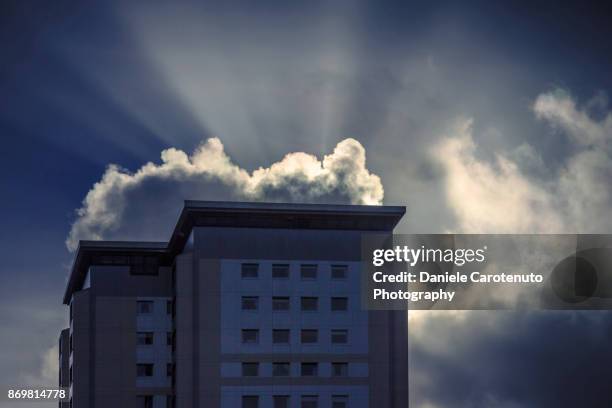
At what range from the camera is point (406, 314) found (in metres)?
98.1

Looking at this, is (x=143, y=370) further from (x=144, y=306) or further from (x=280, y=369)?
(x=280, y=369)

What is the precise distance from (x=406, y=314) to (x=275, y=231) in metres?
13.5

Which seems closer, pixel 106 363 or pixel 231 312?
pixel 231 312

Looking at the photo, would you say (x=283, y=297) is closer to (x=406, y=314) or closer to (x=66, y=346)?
(x=406, y=314)

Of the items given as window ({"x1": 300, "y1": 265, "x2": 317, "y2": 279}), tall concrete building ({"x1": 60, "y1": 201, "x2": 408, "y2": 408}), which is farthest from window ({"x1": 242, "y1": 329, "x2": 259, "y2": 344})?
window ({"x1": 300, "y1": 265, "x2": 317, "y2": 279})

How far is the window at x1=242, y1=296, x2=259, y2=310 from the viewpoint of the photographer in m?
94.8

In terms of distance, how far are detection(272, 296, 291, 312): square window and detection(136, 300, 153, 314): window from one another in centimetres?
1569

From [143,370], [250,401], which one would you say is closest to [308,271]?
[250,401]

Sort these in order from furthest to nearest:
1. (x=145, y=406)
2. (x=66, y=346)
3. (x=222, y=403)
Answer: (x=66, y=346)
(x=145, y=406)
(x=222, y=403)

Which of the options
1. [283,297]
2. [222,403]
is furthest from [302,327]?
[222,403]

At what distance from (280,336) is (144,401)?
56.0 feet

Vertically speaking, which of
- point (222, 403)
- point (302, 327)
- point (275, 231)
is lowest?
point (222, 403)

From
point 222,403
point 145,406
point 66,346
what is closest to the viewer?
point 222,403

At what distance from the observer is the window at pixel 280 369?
95250 millimetres
